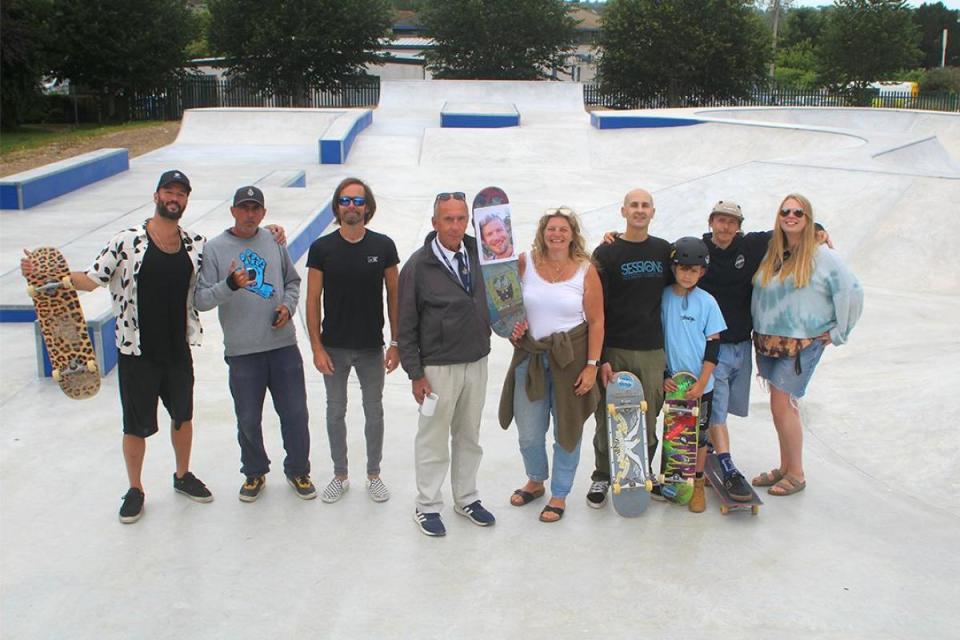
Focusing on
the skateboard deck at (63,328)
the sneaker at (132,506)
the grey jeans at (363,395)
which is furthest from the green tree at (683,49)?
the sneaker at (132,506)

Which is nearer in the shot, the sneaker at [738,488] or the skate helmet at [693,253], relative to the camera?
the skate helmet at [693,253]

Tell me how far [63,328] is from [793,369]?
3.59m

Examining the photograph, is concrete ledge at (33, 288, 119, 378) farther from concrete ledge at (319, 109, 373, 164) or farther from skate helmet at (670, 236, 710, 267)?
concrete ledge at (319, 109, 373, 164)

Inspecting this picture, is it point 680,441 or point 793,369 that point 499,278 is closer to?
point 680,441

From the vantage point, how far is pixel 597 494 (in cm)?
451

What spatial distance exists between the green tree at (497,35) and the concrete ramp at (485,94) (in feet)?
26.9

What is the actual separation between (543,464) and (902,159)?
1250 centimetres

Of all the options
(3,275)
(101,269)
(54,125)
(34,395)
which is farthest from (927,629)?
(54,125)

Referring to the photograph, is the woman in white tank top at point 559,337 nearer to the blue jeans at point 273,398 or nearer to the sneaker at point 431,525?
the sneaker at point 431,525

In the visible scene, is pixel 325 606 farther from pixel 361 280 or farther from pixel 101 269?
pixel 101 269

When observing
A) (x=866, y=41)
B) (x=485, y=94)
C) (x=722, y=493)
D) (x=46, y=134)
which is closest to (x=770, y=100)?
(x=866, y=41)

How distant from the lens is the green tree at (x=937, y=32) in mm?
64062

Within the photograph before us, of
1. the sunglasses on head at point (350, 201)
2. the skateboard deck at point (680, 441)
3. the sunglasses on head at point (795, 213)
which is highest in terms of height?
the sunglasses on head at point (350, 201)

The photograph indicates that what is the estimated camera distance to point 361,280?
13.8ft
